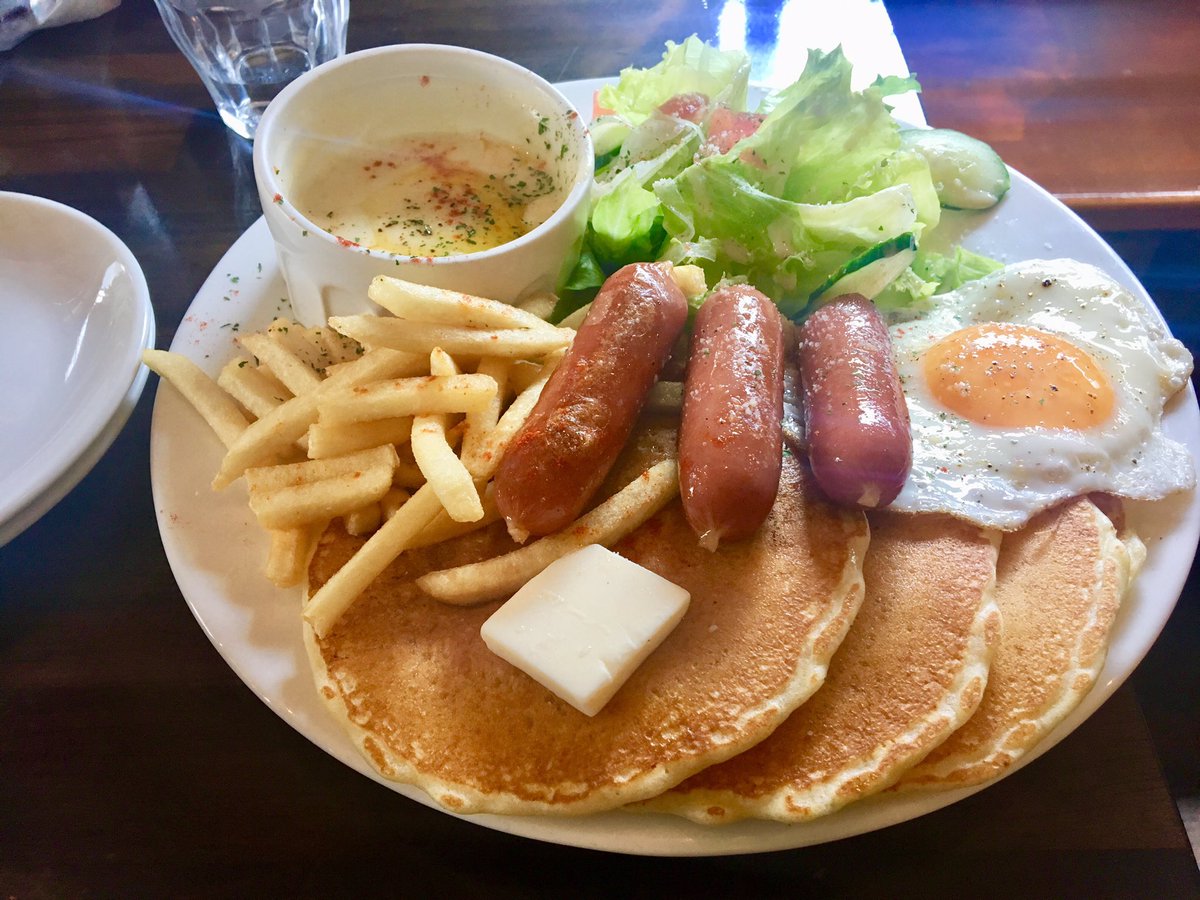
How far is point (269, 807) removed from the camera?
1.87m

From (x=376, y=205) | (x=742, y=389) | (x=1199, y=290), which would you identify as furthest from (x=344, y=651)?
(x=1199, y=290)

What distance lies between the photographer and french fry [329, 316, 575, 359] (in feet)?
6.46

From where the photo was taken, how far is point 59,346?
257cm

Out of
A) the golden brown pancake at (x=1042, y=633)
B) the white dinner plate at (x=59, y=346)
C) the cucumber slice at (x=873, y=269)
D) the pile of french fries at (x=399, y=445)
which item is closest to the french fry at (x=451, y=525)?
the pile of french fries at (x=399, y=445)

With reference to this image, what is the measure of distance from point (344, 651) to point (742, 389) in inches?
42.4

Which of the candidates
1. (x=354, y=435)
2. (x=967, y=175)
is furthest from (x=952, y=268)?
(x=354, y=435)

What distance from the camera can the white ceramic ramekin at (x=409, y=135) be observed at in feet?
7.19

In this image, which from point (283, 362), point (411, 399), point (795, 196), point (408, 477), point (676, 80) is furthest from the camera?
point (676, 80)

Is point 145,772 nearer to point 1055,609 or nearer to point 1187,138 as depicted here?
point 1055,609

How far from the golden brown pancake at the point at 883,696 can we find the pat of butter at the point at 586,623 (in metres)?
0.28

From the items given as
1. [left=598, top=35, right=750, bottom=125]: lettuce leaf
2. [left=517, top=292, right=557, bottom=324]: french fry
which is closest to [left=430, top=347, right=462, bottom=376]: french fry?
[left=517, top=292, right=557, bottom=324]: french fry

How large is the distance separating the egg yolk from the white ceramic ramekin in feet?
3.78

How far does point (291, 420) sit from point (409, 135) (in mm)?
1187

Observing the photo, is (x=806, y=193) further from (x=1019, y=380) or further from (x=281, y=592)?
(x=281, y=592)
